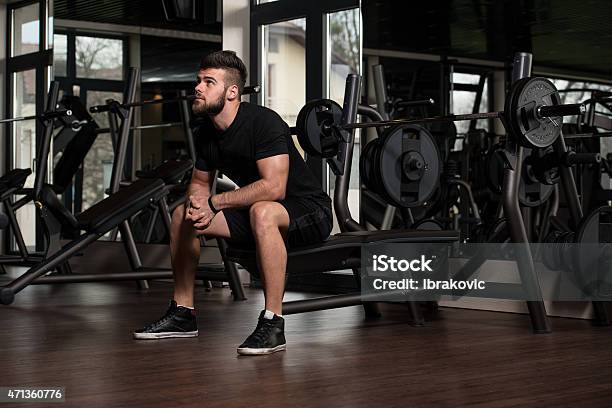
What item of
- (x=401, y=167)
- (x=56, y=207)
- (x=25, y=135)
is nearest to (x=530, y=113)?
(x=401, y=167)

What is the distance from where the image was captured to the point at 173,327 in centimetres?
327

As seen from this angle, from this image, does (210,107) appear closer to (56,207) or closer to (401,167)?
(401,167)

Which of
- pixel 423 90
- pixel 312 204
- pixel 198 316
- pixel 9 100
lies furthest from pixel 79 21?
pixel 312 204

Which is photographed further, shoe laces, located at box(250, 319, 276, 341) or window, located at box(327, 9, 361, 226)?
window, located at box(327, 9, 361, 226)

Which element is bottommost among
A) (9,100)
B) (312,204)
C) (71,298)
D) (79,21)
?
(71,298)

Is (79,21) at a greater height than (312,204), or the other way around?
(79,21)

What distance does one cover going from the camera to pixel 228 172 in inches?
129

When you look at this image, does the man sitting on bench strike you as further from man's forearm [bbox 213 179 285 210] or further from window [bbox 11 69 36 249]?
window [bbox 11 69 36 249]

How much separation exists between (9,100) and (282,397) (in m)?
7.11

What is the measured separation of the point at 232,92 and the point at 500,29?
8584 mm

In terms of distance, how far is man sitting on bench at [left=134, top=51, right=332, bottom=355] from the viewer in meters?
3.00

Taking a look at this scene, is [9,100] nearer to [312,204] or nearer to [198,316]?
[198,316]


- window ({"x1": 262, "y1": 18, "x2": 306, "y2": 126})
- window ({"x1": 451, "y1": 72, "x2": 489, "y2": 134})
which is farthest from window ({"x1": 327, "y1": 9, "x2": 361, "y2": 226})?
window ({"x1": 451, "y1": 72, "x2": 489, "y2": 134})

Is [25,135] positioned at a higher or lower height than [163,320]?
higher
